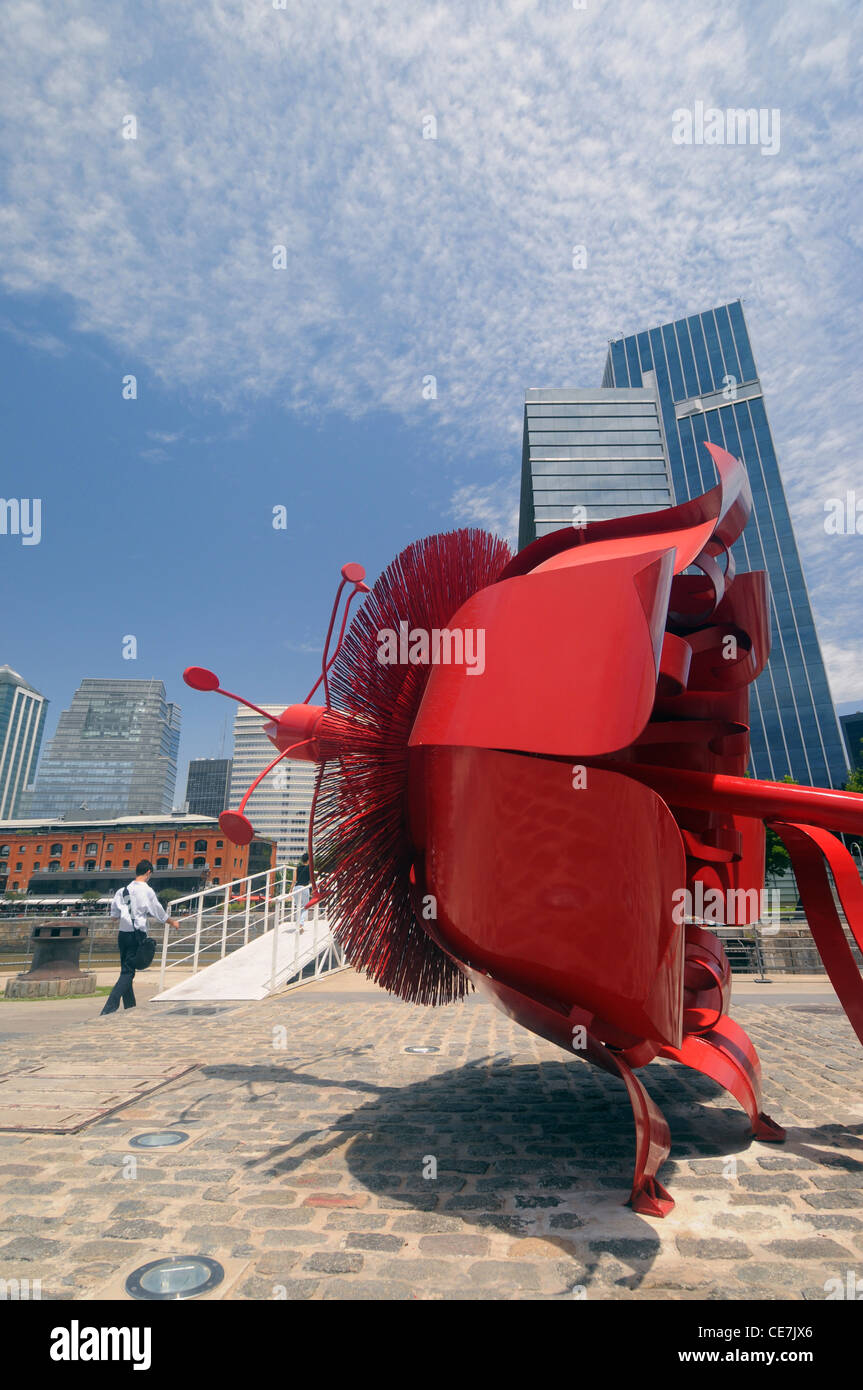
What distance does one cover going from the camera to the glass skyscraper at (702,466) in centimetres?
6812

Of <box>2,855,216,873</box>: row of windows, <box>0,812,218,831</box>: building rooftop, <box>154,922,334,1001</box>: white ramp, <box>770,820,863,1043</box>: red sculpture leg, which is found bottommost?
<box>2,855,216,873</box>: row of windows

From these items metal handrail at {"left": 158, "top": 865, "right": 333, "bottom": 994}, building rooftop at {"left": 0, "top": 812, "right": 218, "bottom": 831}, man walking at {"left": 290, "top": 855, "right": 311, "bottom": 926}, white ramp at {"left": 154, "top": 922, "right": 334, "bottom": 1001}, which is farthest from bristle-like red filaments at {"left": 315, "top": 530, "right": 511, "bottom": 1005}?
building rooftop at {"left": 0, "top": 812, "right": 218, "bottom": 831}

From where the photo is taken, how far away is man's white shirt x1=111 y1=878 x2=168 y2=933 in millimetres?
8383

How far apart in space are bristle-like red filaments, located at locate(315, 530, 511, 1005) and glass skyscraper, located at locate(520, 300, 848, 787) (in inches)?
2174

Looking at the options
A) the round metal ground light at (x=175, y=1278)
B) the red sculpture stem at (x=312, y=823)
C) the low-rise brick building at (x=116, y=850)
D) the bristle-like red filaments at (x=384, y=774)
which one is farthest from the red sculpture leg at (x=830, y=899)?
the low-rise brick building at (x=116, y=850)

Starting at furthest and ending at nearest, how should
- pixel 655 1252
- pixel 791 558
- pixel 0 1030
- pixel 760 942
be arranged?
1. pixel 791 558
2. pixel 760 942
3. pixel 0 1030
4. pixel 655 1252

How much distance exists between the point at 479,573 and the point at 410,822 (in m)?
1.50

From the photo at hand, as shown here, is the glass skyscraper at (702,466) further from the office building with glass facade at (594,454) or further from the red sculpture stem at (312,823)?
the red sculpture stem at (312,823)

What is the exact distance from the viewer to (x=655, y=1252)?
8.41ft

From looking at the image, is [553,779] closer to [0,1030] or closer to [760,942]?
[0,1030]

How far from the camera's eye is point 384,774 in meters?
3.61

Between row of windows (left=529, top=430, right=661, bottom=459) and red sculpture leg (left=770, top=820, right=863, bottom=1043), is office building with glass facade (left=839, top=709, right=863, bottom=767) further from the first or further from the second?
red sculpture leg (left=770, top=820, right=863, bottom=1043)

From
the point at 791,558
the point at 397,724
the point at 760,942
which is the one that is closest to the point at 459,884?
the point at 397,724

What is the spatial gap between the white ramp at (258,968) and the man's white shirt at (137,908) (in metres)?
1.69
